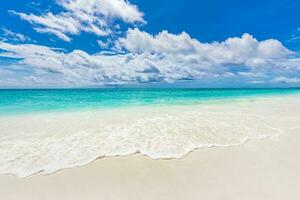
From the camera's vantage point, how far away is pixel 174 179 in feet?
12.2

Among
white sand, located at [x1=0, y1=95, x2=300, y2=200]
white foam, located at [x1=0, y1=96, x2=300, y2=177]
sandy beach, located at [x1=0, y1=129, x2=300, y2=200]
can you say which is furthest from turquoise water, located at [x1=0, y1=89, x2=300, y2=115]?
sandy beach, located at [x1=0, y1=129, x2=300, y2=200]

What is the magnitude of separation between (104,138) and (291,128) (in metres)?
7.98

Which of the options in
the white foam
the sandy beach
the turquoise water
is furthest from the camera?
the turquoise water

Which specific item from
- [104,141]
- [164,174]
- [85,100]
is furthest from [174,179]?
[85,100]

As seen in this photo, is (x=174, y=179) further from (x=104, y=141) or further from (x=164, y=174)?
(x=104, y=141)

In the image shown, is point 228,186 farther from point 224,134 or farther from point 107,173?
point 224,134

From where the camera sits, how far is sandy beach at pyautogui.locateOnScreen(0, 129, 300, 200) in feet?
10.6

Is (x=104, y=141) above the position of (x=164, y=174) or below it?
below

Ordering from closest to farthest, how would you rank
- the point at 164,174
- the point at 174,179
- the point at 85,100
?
1. the point at 174,179
2. the point at 164,174
3. the point at 85,100

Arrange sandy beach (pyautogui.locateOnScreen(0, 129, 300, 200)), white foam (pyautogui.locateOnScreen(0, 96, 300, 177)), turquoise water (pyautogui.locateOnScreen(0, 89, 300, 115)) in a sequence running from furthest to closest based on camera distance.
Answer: turquoise water (pyautogui.locateOnScreen(0, 89, 300, 115)) → white foam (pyautogui.locateOnScreen(0, 96, 300, 177)) → sandy beach (pyautogui.locateOnScreen(0, 129, 300, 200))

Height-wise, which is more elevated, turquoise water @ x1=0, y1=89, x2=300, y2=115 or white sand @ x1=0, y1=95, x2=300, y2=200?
white sand @ x1=0, y1=95, x2=300, y2=200

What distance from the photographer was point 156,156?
4.92 metres

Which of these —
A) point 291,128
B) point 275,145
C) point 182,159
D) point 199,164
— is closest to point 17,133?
point 182,159

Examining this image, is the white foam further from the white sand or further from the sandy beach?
the sandy beach
